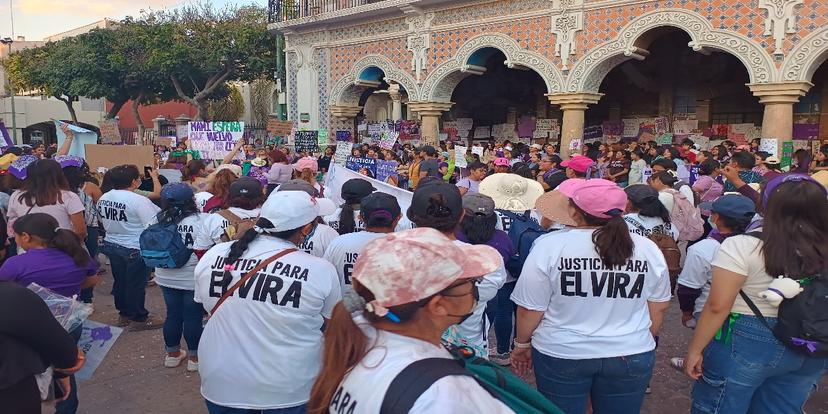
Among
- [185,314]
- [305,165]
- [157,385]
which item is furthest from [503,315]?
[305,165]

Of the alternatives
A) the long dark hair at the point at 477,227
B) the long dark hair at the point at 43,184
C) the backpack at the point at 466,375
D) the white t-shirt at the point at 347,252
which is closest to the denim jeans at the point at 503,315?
the long dark hair at the point at 477,227

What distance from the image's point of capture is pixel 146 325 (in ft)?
19.3

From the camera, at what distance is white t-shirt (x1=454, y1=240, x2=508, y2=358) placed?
2.98 m

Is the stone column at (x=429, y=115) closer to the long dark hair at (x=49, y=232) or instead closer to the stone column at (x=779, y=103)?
the stone column at (x=779, y=103)

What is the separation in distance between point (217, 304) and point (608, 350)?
1.73m

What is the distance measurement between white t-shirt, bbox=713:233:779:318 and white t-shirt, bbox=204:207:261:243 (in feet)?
9.78

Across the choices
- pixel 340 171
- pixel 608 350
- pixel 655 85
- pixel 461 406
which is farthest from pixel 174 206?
pixel 655 85

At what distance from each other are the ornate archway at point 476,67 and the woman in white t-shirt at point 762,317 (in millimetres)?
10897

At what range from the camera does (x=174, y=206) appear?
4562 millimetres

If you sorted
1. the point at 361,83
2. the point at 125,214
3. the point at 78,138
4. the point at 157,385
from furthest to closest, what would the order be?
1. the point at 361,83
2. the point at 78,138
3. the point at 125,214
4. the point at 157,385

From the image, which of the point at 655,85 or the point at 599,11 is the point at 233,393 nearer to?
the point at 599,11

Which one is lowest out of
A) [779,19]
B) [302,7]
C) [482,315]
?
[482,315]

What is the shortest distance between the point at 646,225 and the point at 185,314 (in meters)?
3.45

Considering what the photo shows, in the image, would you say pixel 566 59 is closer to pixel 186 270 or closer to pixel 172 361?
pixel 186 270
